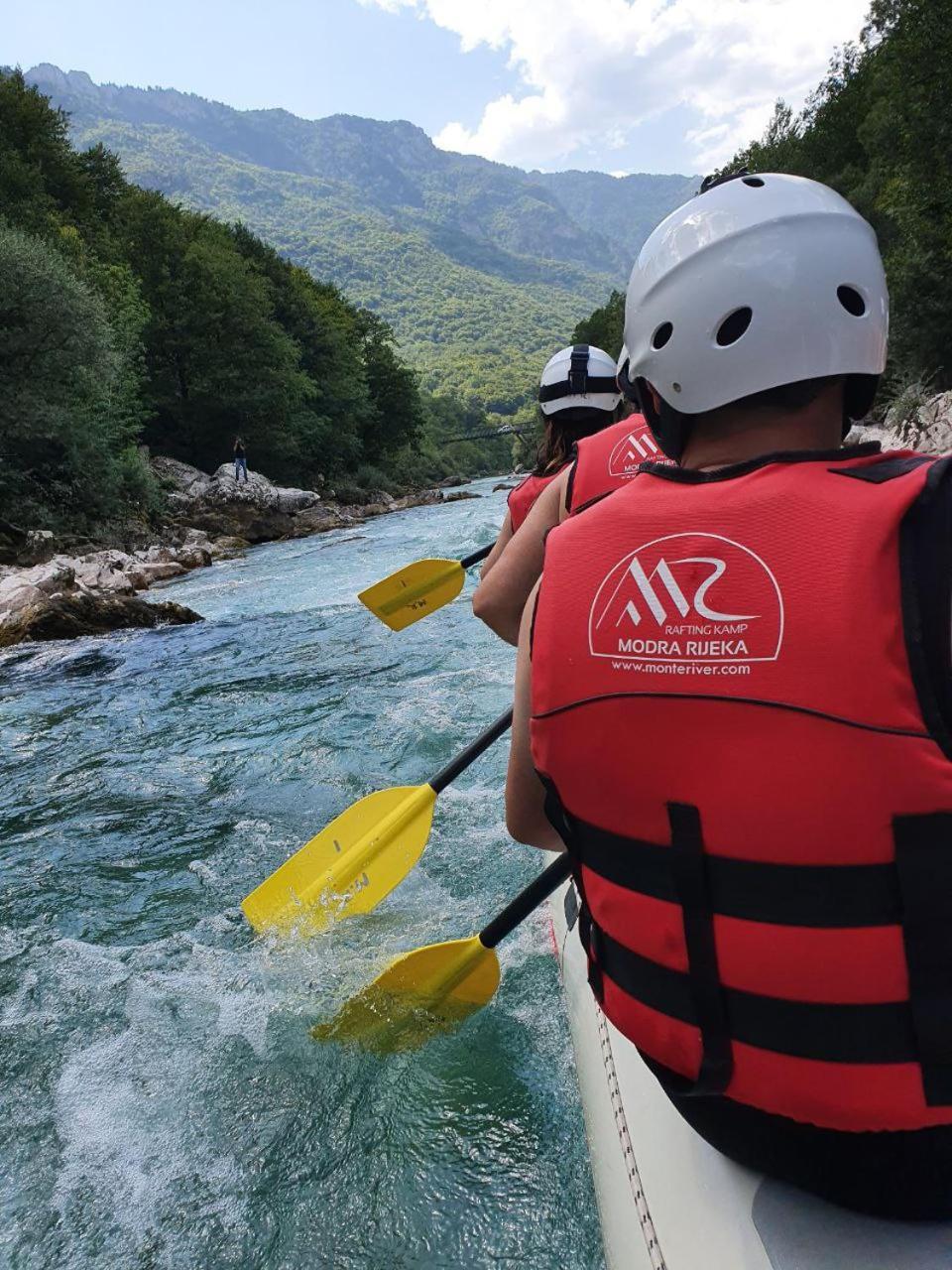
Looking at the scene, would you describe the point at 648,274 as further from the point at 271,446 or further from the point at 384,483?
the point at 384,483

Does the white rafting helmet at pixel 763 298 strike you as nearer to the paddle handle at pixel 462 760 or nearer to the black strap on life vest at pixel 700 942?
the black strap on life vest at pixel 700 942

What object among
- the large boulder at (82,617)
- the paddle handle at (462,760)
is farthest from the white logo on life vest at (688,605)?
the large boulder at (82,617)

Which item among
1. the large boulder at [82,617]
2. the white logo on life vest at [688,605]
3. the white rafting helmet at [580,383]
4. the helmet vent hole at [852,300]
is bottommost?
the large boulder at [82,617]

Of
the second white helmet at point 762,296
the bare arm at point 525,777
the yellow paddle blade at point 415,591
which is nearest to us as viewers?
the second white helmet at point 762,296

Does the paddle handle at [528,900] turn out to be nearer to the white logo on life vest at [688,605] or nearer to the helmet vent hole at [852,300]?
the white logo on life vest at [688,605]

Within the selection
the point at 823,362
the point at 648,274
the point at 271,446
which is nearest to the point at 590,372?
the point at 648,274

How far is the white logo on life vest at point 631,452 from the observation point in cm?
221

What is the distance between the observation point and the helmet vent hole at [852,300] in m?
1.10

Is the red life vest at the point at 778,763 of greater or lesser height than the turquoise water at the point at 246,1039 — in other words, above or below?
above

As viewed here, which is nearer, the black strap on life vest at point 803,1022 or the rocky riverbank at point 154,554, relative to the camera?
the black strap on life vest at point 803,1022

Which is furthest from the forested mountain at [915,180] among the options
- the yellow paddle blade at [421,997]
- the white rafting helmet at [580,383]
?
the yellow paddle blade at [421,997]

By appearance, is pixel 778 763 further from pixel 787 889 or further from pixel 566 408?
pixel 566 408

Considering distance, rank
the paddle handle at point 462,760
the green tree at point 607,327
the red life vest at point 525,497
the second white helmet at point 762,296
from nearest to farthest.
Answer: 1. the second white helmet at point 762,296
2. the red life vest at point 525,497
3. the paddle handle at point 462,760
4. the green tree at point 607,327

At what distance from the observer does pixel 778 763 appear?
0.87 metres
